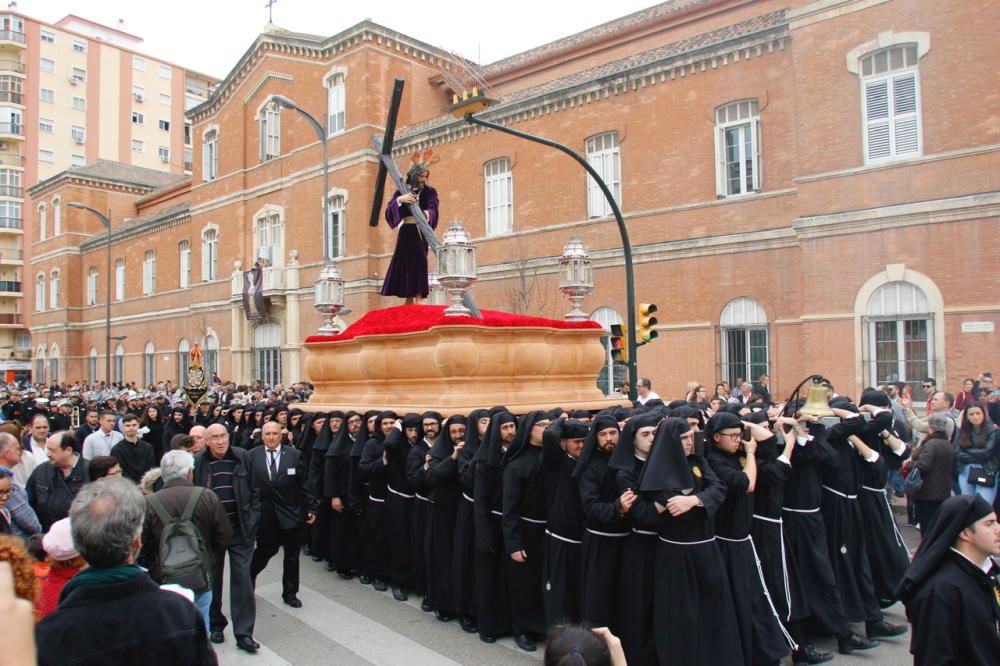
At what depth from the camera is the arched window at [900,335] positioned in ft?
54.3

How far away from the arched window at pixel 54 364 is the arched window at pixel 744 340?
144ft

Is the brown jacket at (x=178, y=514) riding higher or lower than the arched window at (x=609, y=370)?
lower

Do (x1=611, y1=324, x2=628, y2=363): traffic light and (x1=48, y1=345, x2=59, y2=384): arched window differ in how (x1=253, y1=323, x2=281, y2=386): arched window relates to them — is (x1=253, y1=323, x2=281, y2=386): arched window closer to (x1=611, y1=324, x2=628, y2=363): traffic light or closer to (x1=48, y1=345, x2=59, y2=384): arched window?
(x1=611, y1=324, x2=628, y2=363): traffic light

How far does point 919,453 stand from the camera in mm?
8781

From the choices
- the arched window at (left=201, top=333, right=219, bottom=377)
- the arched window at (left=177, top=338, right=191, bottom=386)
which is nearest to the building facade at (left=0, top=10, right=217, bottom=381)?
the arched window at (left=177, top=338, right=191, bottom=386)

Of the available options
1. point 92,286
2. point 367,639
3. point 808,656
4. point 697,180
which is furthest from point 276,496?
point 92,286

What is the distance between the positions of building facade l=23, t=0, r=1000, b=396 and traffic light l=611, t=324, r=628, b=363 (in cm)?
568

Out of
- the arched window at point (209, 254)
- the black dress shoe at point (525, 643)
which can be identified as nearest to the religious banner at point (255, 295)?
the arched window at point (209, 254)

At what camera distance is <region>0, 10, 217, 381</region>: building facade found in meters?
56.8

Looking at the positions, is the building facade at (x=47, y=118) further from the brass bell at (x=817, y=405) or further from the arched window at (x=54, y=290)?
the brass bell at (x=817, y=405)

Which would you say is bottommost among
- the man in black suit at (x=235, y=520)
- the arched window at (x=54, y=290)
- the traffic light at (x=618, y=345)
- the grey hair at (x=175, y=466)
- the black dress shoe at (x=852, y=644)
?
the black dress shoe at (x=852, y=644)

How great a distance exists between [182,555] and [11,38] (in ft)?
Result: 211

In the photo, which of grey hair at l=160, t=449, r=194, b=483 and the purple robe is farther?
the purple robe

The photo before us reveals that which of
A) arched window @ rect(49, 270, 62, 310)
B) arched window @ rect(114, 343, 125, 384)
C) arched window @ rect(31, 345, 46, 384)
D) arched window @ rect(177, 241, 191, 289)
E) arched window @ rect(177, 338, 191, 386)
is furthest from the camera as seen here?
arched window @ rect(31, 345, 46, 384)
